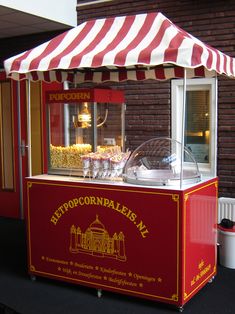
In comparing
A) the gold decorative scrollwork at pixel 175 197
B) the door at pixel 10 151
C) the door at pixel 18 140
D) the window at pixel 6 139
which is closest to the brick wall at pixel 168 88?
the door at pixel 18 140

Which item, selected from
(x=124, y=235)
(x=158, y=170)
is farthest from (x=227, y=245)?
(x=124, y=235)

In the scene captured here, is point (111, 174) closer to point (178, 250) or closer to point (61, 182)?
point (61, 182)

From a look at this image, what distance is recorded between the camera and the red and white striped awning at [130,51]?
3.55m

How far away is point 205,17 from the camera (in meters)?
5.73

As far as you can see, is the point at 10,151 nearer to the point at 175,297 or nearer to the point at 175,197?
the point at 175,197

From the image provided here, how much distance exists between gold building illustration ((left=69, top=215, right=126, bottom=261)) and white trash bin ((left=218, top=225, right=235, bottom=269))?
1.38 meters

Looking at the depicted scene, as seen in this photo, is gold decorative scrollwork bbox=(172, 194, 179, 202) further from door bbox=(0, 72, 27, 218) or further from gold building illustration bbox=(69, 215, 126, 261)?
door bbox=(0, 72, 27, 218)

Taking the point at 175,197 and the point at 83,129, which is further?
the point at 83,129

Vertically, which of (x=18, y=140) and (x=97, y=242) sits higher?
(x=18, y=140)

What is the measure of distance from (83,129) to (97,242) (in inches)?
46.0

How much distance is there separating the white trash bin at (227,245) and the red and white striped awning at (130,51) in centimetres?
167

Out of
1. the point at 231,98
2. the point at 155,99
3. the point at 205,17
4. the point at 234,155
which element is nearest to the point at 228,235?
the point at 234,155

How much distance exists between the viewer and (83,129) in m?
4.56

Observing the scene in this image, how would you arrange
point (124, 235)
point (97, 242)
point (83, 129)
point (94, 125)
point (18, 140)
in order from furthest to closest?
point (18, 140) < point (83, 129) < point (94, 125) < point (97, 242) < point (124, 235)
